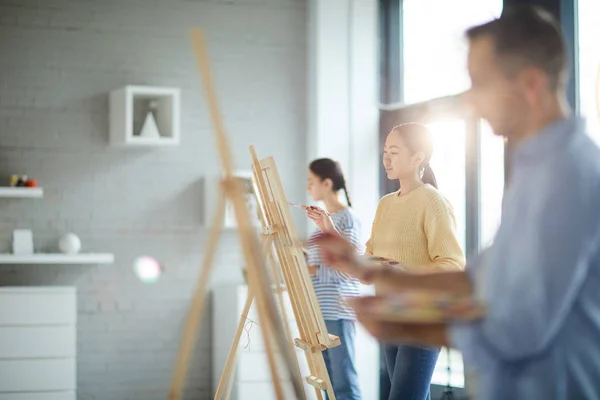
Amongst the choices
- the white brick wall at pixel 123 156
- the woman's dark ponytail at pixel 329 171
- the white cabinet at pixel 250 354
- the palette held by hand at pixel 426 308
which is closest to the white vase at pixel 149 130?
the white brick wall at pixel 123 156

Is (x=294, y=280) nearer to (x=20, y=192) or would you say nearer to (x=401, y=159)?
(x=401, y=159)

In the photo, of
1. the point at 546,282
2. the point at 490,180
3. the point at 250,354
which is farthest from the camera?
the point at 250,354

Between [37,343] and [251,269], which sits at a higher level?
[251,269]

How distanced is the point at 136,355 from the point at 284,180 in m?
1.46

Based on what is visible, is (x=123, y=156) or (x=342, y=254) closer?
(x=342, y=254)

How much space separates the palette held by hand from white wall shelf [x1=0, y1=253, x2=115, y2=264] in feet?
12.3

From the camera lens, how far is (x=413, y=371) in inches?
119

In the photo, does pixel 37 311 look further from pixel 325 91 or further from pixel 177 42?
pixel 325 91

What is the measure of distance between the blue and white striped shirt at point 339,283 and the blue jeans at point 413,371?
0.96m

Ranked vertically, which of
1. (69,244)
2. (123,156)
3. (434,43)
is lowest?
(69,244)

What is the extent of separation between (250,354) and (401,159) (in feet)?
7.01

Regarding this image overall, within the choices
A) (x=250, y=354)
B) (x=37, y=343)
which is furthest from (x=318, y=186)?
(x=37, y=343)

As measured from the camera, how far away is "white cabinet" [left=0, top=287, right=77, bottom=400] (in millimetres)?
4695

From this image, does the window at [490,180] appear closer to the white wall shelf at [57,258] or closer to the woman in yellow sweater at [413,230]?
the woman in yellow sweater at [413,230]
